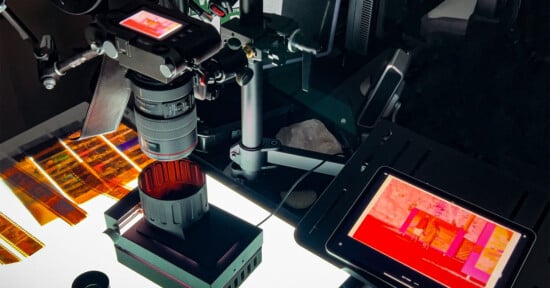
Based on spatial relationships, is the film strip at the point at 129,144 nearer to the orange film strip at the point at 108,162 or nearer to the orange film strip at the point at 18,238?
the orange film strip at the point at 108,162

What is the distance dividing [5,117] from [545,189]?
1151 millimetres

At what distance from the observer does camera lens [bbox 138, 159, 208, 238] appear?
0.90 metres

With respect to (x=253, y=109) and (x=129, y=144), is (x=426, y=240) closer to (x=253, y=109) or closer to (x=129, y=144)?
(x=253, y=109)

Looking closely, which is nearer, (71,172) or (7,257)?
(7,257)

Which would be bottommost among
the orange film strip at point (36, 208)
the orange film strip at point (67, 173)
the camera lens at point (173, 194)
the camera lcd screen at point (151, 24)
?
the orange film strip at point (36, 208)

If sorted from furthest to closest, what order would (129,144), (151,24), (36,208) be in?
(129,144) < (36,208) < (151,24)

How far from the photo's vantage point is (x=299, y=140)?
48.4 inches

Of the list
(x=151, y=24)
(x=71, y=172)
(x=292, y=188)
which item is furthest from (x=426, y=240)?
(x=71, y=172)

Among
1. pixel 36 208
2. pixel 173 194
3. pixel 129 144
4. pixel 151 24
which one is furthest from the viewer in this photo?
pixel 129 144

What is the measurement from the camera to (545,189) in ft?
3.51

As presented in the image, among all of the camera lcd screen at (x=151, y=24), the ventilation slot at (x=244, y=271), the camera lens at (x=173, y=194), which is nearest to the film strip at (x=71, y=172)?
the camera lens at (x=173, y=194)

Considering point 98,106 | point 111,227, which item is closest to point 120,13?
point 98,106

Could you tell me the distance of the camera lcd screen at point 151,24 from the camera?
0.73m

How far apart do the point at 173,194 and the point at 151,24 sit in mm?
283
